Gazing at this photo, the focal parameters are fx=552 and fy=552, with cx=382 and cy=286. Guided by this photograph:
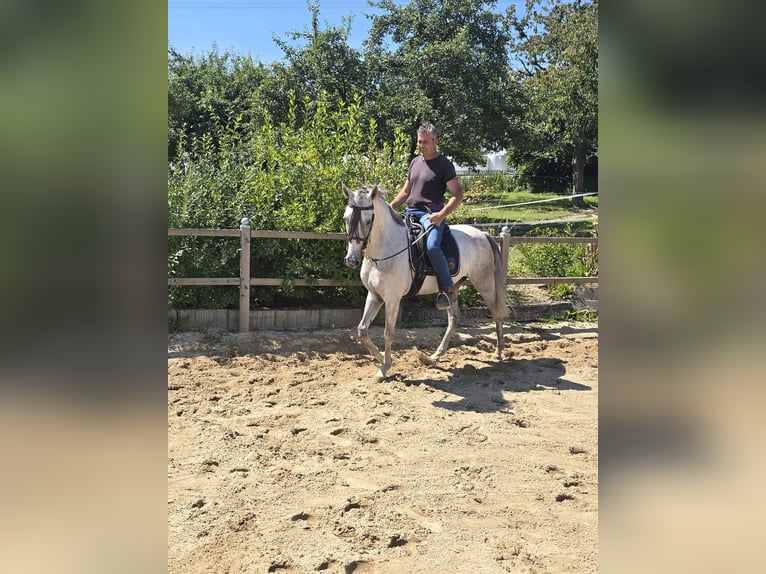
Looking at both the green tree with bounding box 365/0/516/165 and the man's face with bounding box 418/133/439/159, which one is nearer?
the man's face with bounding box 418/133/439/159

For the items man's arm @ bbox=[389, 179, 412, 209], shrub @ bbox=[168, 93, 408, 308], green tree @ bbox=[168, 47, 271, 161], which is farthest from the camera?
green tree @ bbox=[168, 47, 271, 161]

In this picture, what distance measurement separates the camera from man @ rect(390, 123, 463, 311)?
5.60m

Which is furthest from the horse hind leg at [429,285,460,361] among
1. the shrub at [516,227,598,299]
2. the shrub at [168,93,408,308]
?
the shrub at [516,227,598,299]

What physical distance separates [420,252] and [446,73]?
12581 millimetres

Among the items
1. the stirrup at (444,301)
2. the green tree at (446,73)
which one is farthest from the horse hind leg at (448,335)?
the green tree at (446,73)

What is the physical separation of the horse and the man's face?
0.60 meters

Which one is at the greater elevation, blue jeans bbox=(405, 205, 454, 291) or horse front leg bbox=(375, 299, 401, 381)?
blue jeans bbox=(405, 205, 454, 291)

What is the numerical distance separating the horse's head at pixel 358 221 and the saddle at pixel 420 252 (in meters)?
0.67

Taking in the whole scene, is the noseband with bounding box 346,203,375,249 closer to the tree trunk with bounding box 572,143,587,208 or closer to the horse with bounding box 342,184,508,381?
the horse with bounding box 342,184,508,381

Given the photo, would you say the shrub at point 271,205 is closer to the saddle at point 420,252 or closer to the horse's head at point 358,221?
the saddle at point 420,252

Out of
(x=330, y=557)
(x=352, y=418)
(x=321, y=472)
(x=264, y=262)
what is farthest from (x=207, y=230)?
(x=330, y=557)
